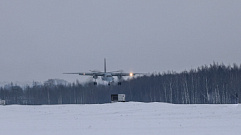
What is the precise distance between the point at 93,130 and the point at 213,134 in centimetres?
612

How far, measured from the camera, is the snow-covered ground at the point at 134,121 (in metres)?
20.7

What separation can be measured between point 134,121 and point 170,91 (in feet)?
232

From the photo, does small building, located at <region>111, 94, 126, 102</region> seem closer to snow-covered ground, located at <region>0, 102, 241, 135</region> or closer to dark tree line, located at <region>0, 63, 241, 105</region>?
snow-covered ground, located at <region>0, 102, 241, 135</region>

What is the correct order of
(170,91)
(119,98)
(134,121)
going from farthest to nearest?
(170,91) → (119,98) → (134,121)

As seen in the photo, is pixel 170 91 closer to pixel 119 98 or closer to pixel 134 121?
pixel 119 98

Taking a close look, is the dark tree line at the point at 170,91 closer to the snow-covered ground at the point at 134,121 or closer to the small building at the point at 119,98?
the small building at the point at 119,98

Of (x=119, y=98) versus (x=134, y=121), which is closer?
(x=134, y=121)

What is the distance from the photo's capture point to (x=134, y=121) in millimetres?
27344

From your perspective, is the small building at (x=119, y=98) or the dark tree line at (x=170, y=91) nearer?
the small building at (x=119, y=98)

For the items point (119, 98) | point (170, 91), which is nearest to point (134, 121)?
point (119, 98)

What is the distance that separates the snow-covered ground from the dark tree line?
33.8 metres

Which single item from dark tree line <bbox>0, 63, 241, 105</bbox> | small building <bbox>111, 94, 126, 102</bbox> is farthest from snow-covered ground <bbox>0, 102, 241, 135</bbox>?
dark tree line <bbox>0, 63, 241, 105</bbox>

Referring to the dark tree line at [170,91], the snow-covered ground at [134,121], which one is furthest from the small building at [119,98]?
the dark tree line at [170,91]

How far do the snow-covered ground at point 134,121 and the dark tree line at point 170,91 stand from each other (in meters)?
33.8
